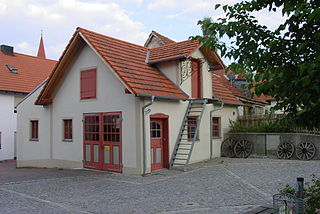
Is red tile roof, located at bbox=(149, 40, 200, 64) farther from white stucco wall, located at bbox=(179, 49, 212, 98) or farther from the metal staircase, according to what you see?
the metal staircase

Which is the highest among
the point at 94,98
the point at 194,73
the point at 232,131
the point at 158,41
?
the point at 158,41

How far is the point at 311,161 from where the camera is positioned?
49.7ft

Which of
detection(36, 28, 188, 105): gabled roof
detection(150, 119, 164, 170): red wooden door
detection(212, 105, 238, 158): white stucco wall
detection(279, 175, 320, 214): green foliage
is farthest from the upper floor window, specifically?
detection(279, 175, 320, 214): green foliage

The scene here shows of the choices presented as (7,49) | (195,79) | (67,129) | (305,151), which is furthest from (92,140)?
(7,49)

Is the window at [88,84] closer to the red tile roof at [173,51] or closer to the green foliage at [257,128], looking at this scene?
the red tile roof at [173,51]

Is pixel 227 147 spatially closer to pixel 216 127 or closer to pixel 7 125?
pixel 216 127

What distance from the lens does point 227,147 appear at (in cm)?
1783

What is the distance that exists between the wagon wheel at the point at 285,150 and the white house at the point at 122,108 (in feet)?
9.86

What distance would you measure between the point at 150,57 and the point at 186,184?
699 centimetres

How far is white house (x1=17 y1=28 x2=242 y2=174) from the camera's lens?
499 inches

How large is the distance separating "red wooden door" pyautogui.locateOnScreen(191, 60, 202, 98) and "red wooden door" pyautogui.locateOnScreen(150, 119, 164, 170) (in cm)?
279

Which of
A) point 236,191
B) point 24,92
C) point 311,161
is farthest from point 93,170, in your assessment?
point 24,92

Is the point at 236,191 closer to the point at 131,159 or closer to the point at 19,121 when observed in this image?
the point at 131,159

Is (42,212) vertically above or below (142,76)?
below
